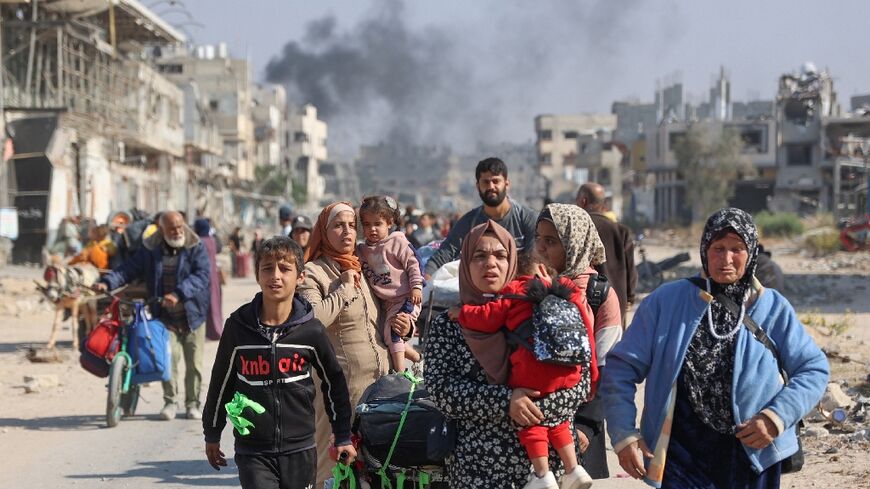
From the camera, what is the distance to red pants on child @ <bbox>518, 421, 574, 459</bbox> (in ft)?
13.5

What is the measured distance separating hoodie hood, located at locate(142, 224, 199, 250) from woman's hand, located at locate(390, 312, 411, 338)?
4.19 m

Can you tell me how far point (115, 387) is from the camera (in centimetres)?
1010

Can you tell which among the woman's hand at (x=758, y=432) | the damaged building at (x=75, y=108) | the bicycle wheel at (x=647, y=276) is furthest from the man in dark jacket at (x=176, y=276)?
the damaged building at (x=75, y=108)

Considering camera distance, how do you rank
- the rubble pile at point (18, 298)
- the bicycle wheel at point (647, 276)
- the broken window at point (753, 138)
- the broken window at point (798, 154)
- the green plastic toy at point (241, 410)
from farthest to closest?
the broken window at point (753, 138) → the broken window at point (798, 154) → the bicycle wheel at point (647, 276) → the rubble pile at point (18, 298) → the green plastic toy at point (241, 410)

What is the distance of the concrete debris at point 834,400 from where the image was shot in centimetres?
981

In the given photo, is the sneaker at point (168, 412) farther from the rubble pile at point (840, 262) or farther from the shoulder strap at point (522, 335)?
the rubble pile at point (840, 262)

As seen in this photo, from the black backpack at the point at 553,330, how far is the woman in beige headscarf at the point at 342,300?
1970 millimetres

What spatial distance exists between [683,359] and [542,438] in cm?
52

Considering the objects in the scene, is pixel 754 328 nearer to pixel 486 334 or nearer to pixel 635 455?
pixel 635 455

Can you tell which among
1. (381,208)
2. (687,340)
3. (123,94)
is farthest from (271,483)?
(123,94)

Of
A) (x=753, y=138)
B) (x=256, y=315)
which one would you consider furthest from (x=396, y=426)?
(x=753, y=138)

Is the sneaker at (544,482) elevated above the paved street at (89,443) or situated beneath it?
elevated above

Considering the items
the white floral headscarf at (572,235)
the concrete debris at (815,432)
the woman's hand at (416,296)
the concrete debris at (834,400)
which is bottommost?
the concrete debris at (815,432)

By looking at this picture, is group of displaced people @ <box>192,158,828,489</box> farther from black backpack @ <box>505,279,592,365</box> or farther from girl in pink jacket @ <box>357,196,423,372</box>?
girl in pink jacket @ <box>357,196,423,372</box>
